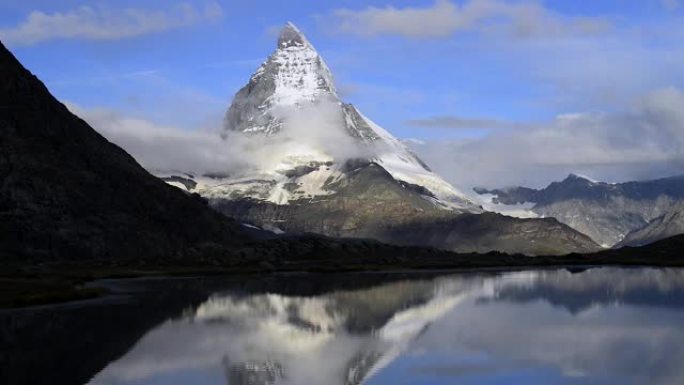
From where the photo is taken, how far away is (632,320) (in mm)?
103812

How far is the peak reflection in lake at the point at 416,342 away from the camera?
66.1 metres

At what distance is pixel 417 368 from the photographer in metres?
69.1

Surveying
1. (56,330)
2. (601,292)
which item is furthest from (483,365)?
(601,292)

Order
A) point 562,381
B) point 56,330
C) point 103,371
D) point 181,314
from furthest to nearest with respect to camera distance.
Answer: point 181,314
point 56,330
point 103,371
point 562,381

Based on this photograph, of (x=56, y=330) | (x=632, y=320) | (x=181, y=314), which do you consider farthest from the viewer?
(x=181, y=314)

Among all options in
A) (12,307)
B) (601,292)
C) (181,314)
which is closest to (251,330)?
(181,314)

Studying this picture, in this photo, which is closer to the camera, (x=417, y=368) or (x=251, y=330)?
(x=417, y=368)

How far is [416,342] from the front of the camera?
85.9 metres

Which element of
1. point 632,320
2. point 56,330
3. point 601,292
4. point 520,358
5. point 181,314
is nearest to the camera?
point 520,358

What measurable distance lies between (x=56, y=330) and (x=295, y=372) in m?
38.0

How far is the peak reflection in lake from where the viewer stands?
6606cm

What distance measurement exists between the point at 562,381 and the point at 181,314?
6612 cm

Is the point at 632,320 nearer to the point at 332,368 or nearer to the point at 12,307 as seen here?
the point at 332,368

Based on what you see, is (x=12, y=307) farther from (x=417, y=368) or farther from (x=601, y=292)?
(x=601, y=292)
